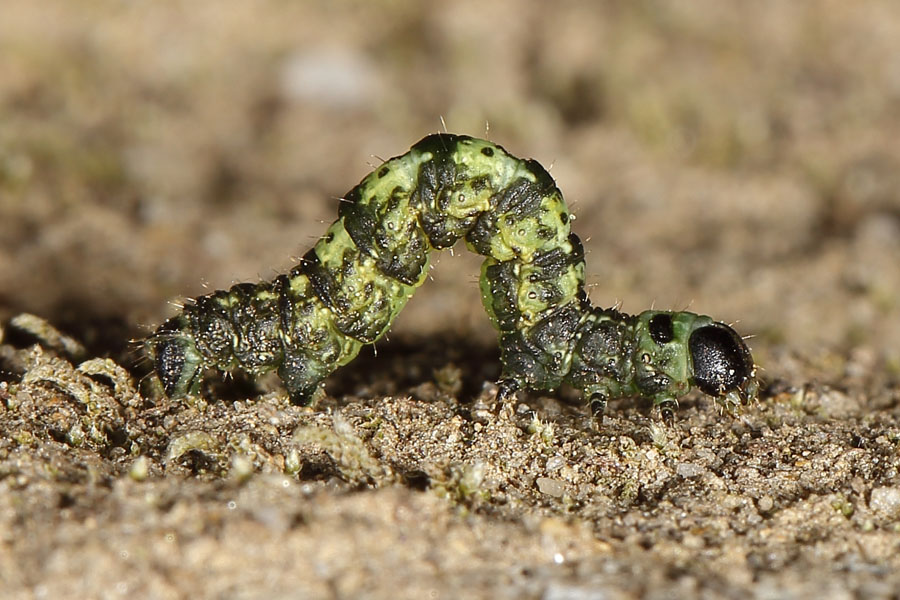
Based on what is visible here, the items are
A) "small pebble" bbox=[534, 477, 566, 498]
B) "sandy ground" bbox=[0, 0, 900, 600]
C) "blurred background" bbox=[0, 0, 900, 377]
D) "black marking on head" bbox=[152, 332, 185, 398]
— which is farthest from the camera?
"blurred background" bbox=[0, 0, 900, 377]

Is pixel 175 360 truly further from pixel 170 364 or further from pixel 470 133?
pixel 470 133

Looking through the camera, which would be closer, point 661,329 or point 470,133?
point 661,329

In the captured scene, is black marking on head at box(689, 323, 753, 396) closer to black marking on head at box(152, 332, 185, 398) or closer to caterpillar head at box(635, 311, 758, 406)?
caterpillar head at box(635, 311, 758, 406)

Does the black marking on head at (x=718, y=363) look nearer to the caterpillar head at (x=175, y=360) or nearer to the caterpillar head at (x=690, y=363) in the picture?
the caterpillar head at (x=690, y=363)

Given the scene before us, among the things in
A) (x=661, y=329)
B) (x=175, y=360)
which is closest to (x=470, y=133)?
(x=661, y=329)

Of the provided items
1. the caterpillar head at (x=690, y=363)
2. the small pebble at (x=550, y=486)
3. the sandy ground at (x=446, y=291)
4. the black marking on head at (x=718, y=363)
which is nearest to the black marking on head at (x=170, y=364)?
the sandy ground at (x=446, y=291)

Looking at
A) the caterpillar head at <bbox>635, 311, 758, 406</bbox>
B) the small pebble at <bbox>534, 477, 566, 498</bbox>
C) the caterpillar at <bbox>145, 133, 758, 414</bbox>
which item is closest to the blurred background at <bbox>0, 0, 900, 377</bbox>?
the caterpillar head at <bbox>635, 311, 758, 406</bbox>
